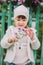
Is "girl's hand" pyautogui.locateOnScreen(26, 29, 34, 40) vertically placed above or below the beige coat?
above

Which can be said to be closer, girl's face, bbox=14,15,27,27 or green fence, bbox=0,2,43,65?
girl's face, bbox=14,15,27,27

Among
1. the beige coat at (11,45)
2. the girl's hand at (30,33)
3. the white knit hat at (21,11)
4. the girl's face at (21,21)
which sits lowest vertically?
the beige coat at (11,45)

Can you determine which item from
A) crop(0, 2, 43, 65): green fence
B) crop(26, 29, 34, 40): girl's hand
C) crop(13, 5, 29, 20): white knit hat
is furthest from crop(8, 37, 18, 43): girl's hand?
crop(0, 2, 43, 65): green fence

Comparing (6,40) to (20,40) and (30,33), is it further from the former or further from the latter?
(30,33)

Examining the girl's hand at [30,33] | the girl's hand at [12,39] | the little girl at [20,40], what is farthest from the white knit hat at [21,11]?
the girl's hand at [12,39]

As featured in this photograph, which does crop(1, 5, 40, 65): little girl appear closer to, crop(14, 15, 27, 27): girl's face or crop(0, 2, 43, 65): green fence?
crop(14, 15, 27, 27): girl's face

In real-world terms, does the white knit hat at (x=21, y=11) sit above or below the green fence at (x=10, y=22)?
above

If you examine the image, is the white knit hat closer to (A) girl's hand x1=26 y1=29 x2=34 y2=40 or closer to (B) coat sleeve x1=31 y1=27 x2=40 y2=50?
(A) girl's hand x1=26 y1=29 x2=34 y2=40

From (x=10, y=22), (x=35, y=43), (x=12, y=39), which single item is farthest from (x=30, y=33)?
(x=10, y=22)

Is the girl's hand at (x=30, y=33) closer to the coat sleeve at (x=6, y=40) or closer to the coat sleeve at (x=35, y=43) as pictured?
the coat sleeve at (x=35, y=43)

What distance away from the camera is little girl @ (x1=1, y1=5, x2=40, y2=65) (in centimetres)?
423

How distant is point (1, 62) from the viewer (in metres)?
4.69

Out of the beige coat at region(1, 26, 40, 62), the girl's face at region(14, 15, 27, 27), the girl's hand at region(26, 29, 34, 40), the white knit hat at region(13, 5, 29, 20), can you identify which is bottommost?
the beige coat at region(1, 26, 40, 62)

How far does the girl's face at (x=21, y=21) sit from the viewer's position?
4246 mm
